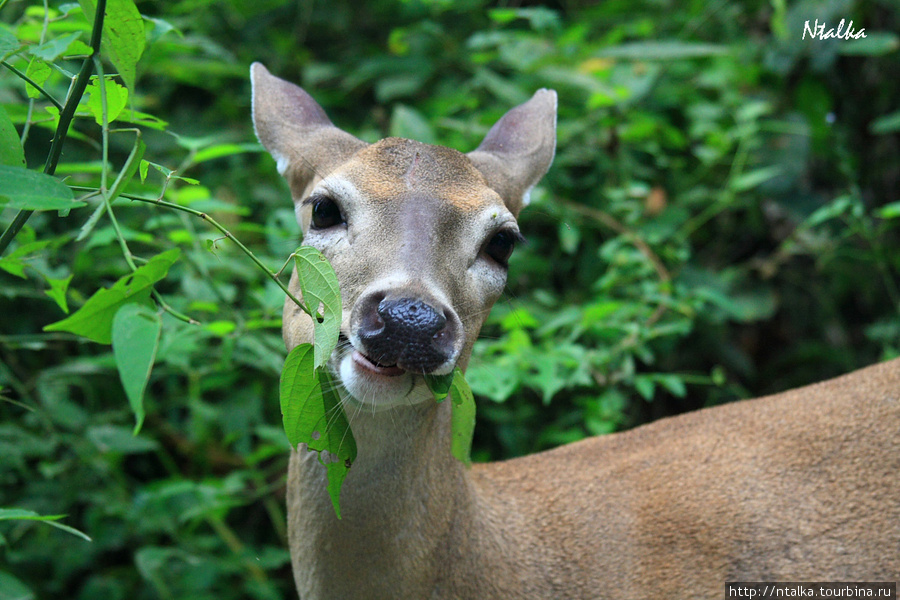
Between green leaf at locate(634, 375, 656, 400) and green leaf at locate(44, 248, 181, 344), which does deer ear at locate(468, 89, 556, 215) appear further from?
green leaf at locate(44, 248, 181, 344)

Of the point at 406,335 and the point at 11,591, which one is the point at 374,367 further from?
the point at 11,591

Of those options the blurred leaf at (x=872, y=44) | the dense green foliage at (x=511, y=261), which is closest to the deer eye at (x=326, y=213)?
the dense green foliage at (x=511, y=261)

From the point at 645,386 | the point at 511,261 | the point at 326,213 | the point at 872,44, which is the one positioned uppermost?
the point at 872,44

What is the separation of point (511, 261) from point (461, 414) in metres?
2.19

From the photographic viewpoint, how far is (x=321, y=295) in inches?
60.4

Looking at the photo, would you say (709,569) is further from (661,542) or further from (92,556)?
(92,556)

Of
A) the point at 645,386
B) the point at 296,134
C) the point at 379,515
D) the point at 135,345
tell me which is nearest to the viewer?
the point at 135,345

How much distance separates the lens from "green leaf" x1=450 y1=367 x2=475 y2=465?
191cm

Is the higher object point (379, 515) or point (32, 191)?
point (32, 191)

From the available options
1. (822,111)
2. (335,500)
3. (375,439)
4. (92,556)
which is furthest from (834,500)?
(822,111)

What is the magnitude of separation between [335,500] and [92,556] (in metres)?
2.17

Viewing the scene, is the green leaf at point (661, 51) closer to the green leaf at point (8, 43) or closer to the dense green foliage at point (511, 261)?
the dense green foliage at point (511, 261)

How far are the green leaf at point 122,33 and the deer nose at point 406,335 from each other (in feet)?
2.02

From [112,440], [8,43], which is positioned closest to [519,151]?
[8,43]
